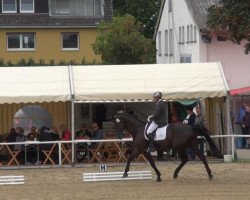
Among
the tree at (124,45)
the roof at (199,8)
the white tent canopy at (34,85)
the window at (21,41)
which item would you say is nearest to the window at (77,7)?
the window at (21,41)

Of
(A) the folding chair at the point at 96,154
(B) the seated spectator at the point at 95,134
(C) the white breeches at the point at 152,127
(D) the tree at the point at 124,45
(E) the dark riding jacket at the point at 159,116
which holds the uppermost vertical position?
(D) the tree at the point at 124,45

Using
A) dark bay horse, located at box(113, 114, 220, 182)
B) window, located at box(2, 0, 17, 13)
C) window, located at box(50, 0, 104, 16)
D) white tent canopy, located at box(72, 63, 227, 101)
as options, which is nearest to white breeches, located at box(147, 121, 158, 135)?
dark bay horse, located at box(113, 114, 220, 182)

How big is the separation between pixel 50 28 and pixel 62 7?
2273 millimetres

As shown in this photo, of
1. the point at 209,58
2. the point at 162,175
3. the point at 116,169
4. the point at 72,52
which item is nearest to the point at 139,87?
the point at 116,169

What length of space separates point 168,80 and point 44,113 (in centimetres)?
556

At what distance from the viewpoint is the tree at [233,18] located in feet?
65.3

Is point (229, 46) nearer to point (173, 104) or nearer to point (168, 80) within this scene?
point (173, 104)

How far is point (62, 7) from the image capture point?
6009cm

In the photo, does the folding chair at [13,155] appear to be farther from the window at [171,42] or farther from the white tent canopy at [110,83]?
the window at [171,42]

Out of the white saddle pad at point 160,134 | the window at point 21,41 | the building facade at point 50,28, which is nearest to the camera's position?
the white saddle pad at point 160,134

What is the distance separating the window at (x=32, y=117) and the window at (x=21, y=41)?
28192 millimetres

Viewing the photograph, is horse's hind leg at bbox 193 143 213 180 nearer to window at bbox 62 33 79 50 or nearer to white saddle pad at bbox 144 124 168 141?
white saddle pad at bbox 144 124 168 141

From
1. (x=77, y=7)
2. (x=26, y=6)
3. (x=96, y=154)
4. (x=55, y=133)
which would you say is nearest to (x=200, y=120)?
(x=96, y=154)

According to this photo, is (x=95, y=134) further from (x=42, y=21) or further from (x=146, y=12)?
(x=146, y=12)
